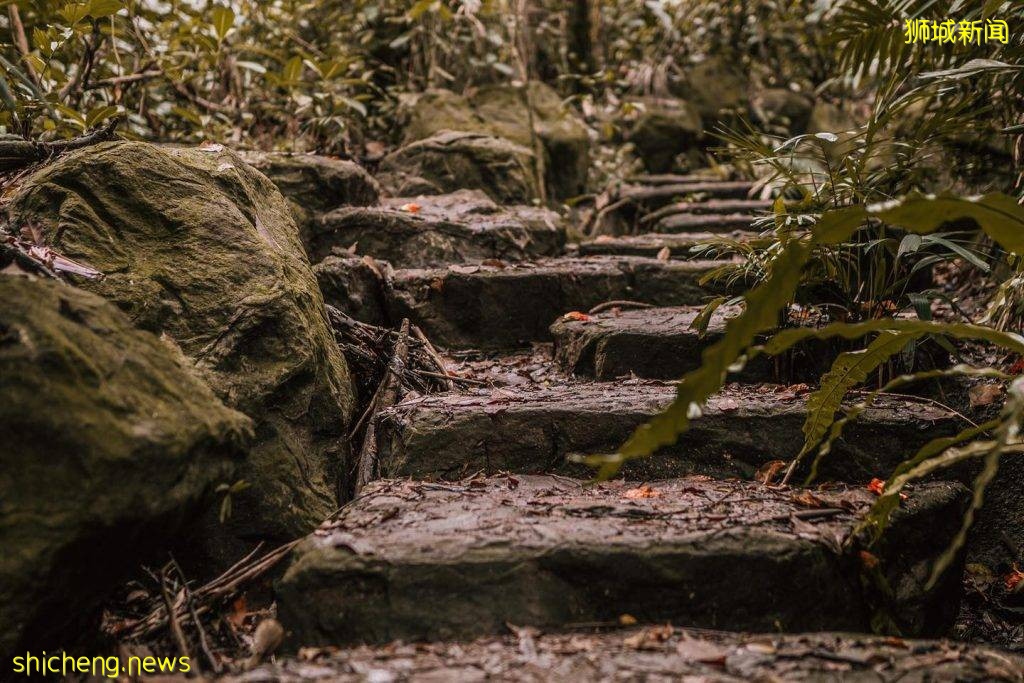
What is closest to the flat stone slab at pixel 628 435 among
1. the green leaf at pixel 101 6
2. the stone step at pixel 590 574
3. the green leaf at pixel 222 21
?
the stone step at pixel 590 574

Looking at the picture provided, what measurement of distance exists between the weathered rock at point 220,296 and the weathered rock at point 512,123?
280 cm

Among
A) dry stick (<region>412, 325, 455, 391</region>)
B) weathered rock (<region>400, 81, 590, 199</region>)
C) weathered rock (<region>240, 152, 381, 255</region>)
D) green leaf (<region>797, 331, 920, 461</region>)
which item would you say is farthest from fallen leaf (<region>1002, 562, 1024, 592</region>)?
weathered rock (<region>400, 81, 590, 199</region>)

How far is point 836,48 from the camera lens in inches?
259

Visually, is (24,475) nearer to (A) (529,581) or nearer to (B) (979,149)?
(A) (529,581)

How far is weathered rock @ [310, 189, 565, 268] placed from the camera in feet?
10.3

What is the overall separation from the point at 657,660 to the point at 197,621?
920 millimetres

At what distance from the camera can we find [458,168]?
4.12 metres

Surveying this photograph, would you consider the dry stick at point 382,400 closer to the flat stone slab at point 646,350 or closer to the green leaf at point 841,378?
the flat stone slab at point 646,350

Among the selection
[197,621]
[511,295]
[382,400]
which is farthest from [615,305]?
[197,621]

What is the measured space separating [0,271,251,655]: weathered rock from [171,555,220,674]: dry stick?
153mm

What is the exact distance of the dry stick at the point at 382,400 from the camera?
1.91 metres

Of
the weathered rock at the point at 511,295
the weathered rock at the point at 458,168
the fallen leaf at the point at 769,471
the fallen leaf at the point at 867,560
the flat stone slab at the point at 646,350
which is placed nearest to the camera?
the fallen leaf at the point at 867,560

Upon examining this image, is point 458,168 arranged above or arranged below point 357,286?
above

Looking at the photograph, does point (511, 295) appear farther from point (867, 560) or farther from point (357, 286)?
point (867, 560)
